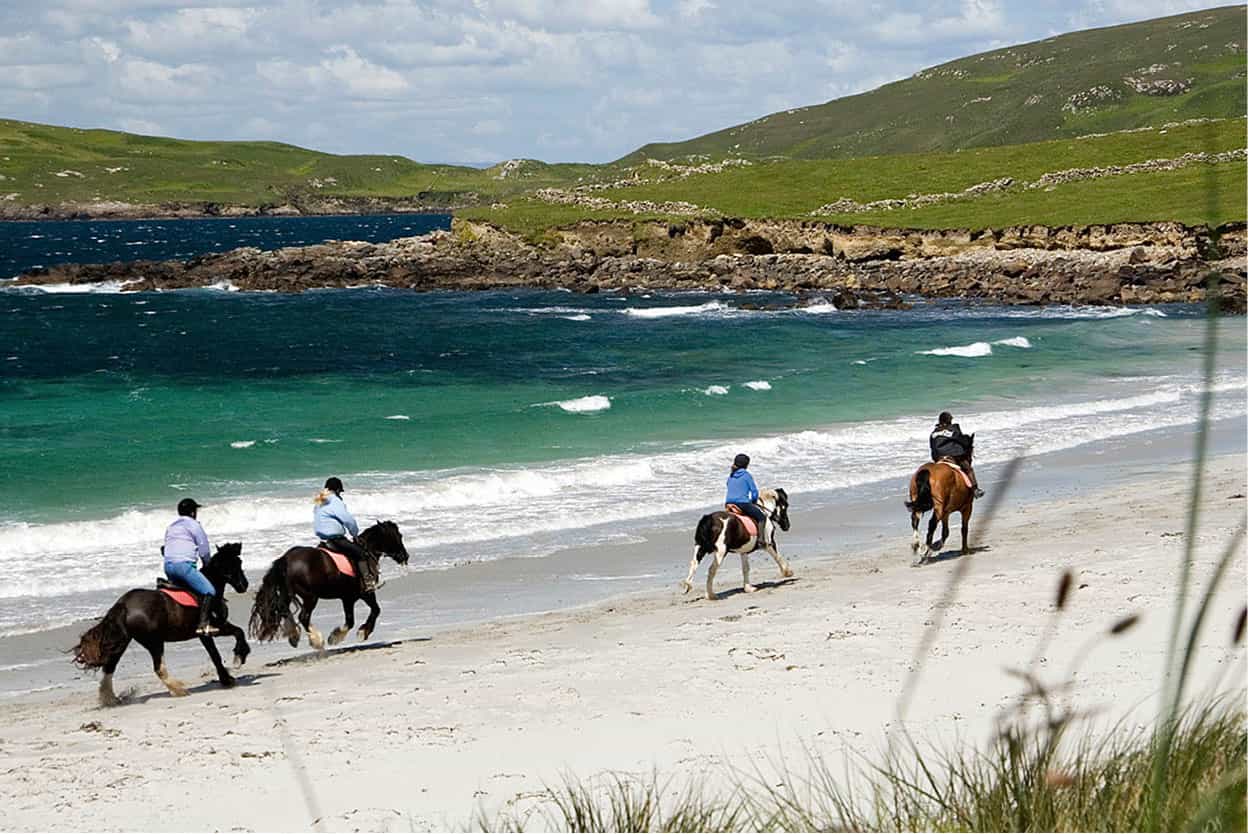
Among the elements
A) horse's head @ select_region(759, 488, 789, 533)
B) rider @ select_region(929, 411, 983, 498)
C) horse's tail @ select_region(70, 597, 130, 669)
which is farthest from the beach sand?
rider @ select_region(929, 411, 983, 498)

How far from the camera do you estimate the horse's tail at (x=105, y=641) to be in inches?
534

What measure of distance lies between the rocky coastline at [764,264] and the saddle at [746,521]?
160 feet

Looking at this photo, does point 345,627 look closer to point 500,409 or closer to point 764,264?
point 500,409

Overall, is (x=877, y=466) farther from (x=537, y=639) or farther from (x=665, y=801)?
(x=665, y=801)

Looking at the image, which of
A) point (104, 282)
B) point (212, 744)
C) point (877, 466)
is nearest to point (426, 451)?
point (877, 466)

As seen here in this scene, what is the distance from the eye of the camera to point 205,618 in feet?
46.4

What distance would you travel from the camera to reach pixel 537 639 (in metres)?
15.5

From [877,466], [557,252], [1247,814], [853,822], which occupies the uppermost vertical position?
[557,252]

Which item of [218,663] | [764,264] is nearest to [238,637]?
[218,663]

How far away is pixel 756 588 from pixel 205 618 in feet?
26.0

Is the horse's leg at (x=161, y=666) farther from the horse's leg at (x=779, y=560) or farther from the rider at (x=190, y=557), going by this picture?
the horse's leg at (x=779, y=560)

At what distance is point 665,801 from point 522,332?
171 feet

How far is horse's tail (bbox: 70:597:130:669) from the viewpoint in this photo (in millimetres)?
13570

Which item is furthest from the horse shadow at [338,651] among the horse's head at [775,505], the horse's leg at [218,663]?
the horse's head at [775,505]
